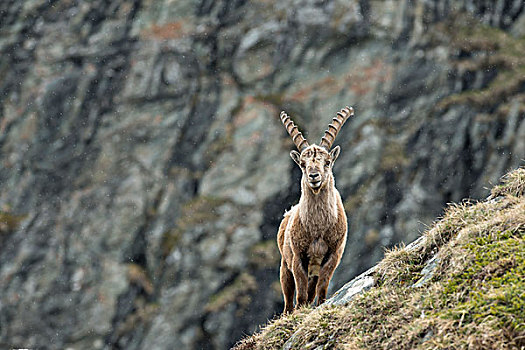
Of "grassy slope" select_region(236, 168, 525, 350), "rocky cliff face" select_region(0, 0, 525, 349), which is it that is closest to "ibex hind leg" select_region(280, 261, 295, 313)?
"grassy slope" select_region(236, 168, 525, 350)

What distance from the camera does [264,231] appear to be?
3847 centimetres

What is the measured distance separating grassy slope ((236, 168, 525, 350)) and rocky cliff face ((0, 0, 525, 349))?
27.3m

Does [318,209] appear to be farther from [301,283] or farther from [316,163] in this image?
[301,283]

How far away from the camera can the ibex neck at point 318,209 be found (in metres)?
11.0

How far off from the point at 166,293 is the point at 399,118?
62.1ft

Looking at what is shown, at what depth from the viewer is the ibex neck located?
11.0 metres

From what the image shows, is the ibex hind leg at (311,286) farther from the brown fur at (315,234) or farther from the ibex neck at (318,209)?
the ibex neck at (318,209)

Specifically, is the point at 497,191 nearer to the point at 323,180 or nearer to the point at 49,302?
the point at 323,180

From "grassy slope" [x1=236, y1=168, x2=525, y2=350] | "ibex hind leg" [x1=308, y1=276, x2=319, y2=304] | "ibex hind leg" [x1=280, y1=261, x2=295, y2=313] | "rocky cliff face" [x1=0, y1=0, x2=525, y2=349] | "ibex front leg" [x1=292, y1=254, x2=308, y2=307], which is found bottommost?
"rocky cliff face" [x1=0, y1=0, x2=525, y2=349]

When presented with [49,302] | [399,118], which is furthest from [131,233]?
[399,118]

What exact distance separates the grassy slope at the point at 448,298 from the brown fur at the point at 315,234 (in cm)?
173

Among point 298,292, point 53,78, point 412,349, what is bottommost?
point 53,78

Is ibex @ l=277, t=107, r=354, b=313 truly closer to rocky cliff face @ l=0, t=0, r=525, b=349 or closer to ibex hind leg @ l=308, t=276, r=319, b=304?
ibex hind leg @ l=308, t=276, r=319, b=304

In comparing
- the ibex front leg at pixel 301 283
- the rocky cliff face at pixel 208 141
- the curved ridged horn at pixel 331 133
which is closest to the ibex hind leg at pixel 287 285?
the ibex front leg at pixel 301 283
